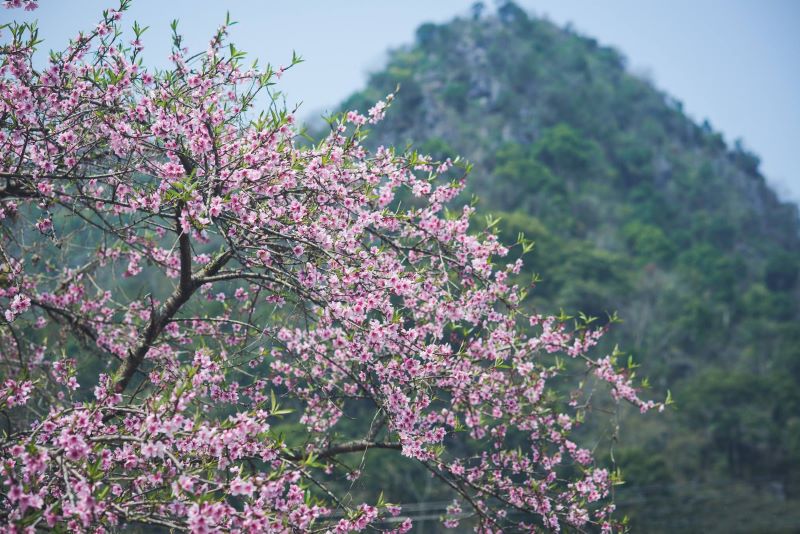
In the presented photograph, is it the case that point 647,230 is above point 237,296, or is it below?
above

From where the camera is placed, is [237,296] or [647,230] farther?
[647,230]

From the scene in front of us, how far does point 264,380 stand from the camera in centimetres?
502

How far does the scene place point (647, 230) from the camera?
166 ft

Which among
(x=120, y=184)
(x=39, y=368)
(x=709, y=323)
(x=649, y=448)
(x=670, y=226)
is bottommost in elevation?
(x=39, y=368)

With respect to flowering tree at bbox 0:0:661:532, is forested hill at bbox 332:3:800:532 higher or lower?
higher

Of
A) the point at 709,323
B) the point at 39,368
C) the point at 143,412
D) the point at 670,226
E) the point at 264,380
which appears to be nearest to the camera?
the point at 143,412

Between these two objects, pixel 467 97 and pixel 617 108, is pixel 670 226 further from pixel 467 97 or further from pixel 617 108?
pixel 467 97

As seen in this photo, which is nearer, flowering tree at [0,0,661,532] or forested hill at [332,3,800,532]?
flowering tree at [0,0,661,532]

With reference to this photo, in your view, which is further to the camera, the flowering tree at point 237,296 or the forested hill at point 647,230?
the forested hill at point 647,230

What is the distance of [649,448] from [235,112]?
2787cm

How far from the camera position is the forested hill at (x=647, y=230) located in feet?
91.4

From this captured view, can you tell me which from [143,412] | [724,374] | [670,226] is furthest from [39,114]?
[670,226]

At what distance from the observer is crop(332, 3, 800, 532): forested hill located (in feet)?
91.4

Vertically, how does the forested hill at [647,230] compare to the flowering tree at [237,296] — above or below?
above
